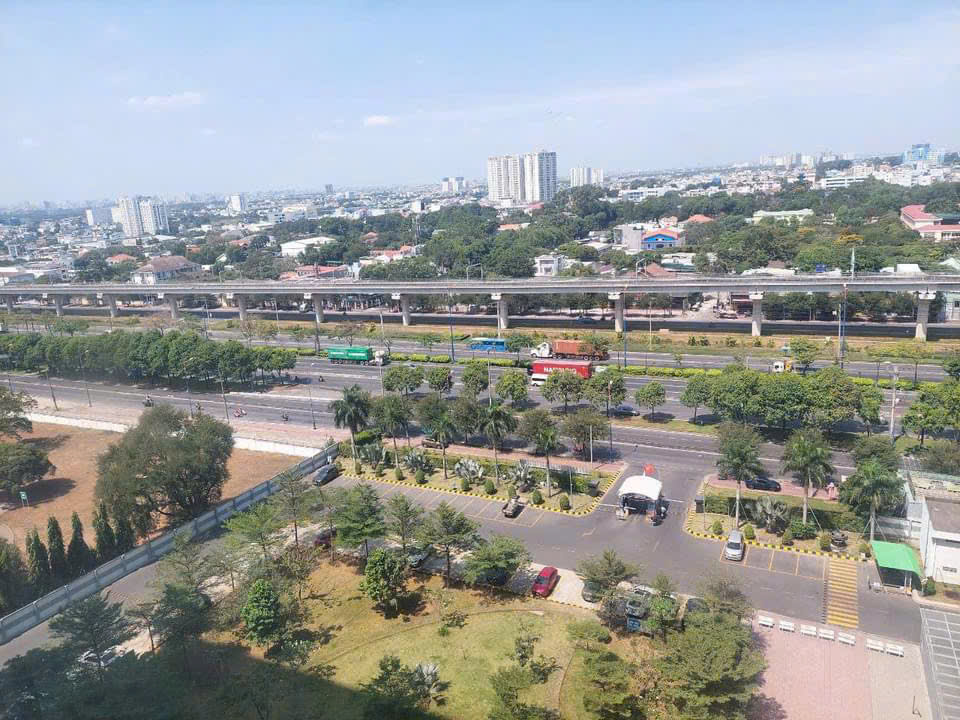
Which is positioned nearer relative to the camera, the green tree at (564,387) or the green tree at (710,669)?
the green tree at (710,669)

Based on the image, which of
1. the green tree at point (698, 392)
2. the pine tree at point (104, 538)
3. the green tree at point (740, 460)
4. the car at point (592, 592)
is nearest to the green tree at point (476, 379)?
the green tree at point (698, 392)

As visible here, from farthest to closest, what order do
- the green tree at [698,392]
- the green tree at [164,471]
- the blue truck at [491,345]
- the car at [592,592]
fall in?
the blue truck at [491,345] < the green tree at [698,392] < the green tree at [164,471] < the car at [592,592]

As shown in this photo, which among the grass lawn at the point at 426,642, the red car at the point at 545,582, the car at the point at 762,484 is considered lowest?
the grass lawn at the point at 426,642

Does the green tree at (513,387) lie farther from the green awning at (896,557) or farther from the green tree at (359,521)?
the green awning at (896,557)

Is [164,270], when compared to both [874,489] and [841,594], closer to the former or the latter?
A: [874,489]

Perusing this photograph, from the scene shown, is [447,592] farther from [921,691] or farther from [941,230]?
[941,230]

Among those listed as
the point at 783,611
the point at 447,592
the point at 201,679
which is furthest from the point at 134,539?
the point at 783,611

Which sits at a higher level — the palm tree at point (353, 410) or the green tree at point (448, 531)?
the palm tree at point (353, 410)

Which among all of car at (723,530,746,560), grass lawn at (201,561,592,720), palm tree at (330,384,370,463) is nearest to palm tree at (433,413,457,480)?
palm tree at (330,384,370,463)
